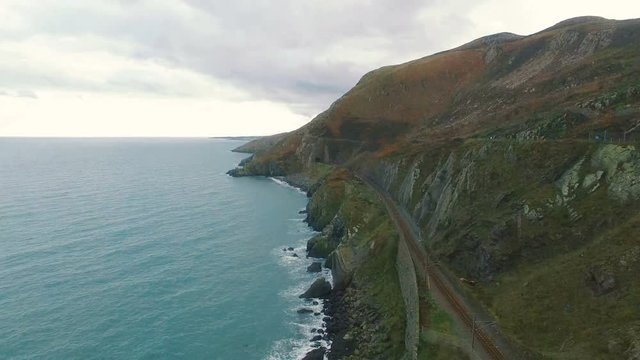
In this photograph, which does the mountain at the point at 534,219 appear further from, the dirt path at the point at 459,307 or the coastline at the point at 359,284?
the dirt path at the point at 459,307

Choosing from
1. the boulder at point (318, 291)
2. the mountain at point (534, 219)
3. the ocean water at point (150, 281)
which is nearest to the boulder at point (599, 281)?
the mountain at point (534, 219)

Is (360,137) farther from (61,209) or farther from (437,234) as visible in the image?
(437,234)

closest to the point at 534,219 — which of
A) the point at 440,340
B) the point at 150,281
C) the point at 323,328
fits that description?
the point at 440,340

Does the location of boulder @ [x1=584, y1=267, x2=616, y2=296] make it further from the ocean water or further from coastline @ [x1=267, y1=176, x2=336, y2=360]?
the ocean water

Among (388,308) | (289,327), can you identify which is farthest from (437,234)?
(289,327)

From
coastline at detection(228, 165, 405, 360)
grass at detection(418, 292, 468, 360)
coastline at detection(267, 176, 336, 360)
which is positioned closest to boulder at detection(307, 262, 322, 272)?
coastline at detection(267, 176, 336, 360)

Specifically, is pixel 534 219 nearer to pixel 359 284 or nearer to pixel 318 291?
pixel 359 284

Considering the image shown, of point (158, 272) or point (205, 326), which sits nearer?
point (205, 326)
